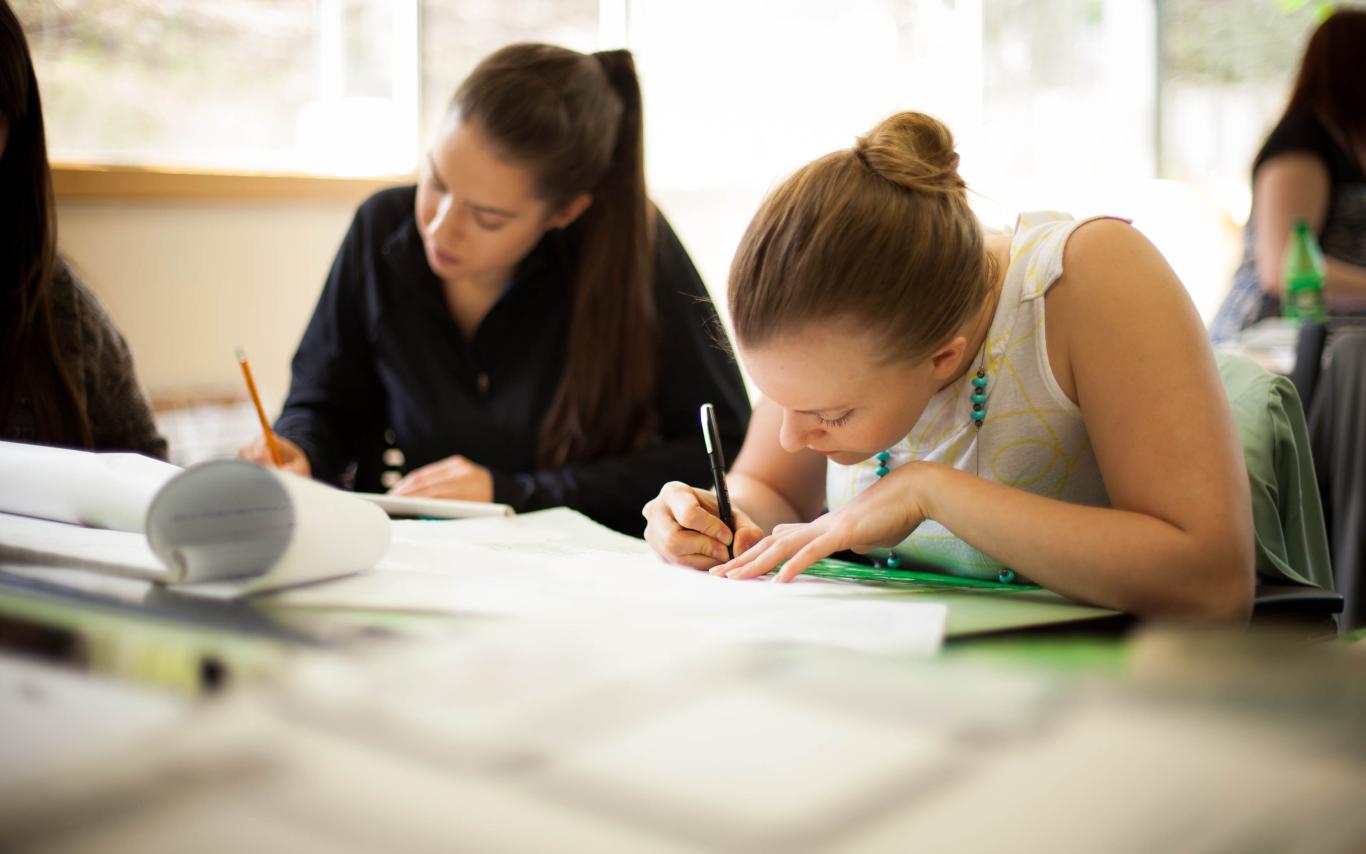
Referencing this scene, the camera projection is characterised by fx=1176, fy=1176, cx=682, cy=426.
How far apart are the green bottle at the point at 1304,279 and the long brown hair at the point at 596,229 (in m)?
1.46

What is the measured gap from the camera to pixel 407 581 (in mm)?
784

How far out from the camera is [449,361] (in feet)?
5.42

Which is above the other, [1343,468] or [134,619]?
[134,619]

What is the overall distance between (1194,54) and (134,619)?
20.4 feet

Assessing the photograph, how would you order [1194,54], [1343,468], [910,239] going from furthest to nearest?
[1194,54] < [1343,468] < [910,239]

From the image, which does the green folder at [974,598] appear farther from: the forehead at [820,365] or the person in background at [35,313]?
the person in background at [35,313]

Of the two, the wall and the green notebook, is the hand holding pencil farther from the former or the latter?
the wall

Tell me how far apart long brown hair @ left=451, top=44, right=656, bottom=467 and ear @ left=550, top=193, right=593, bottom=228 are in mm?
14

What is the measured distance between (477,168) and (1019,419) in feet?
2.59

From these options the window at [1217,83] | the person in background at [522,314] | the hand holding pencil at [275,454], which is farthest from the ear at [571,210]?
the window at [1217,83]

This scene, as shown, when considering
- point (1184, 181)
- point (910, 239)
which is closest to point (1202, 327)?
point (910, 239)

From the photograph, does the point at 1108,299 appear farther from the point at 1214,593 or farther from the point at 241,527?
the point at 241,527

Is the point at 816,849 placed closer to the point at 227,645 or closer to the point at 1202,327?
the point at 227,645

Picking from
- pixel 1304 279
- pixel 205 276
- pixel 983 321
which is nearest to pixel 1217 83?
pixel 1304 279
